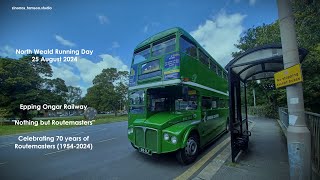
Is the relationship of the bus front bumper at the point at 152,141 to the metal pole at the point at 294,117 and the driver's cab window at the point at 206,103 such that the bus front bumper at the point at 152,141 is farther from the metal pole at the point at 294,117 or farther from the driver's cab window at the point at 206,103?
the metal pole at the point at 294,117

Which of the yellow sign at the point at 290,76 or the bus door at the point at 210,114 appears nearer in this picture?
the yellow sign at the point at 290,76

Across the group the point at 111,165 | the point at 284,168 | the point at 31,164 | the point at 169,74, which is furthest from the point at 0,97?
the point at 284,168

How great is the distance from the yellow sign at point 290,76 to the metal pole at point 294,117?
0.08 metres

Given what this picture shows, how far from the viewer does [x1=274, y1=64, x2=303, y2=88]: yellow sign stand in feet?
9.33

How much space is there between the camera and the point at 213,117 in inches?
283

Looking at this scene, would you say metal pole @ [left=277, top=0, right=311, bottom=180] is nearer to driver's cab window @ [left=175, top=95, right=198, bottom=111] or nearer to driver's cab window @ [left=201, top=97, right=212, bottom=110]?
driver's cab window @ [left=175, top=95, right=198, bottom=111]

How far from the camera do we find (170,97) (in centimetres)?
596

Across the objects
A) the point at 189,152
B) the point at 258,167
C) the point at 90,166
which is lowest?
the point at 90,166

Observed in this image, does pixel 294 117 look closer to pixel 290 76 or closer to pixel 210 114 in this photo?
pixel 290 76

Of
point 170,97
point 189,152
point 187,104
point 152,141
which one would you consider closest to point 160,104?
point 170,97

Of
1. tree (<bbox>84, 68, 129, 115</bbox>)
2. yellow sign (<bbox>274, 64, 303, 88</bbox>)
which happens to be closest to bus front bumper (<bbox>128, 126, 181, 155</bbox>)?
yellow sign (<bbox>274, 64, 303, 88</bbox>)

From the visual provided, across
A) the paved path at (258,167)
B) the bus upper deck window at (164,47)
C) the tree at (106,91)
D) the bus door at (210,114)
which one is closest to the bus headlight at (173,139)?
the paved path at (258,167)

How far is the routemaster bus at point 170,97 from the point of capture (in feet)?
16.0

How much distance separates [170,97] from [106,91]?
31.6 metres
